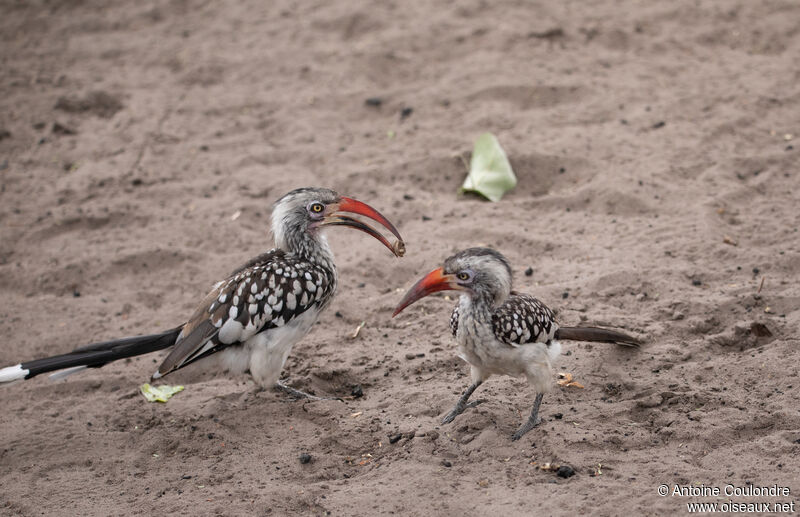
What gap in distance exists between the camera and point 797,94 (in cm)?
672

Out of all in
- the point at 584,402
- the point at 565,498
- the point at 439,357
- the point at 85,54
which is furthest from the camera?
the point at 85,54

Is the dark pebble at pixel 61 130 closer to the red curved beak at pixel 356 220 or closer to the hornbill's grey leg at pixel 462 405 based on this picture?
the red curved beak at pixel 356 220

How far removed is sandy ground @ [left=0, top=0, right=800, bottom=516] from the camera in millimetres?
3902

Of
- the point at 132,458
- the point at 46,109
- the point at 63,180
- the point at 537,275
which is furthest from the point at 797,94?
the point at 46,109

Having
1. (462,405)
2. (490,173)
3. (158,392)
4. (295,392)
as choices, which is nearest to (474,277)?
(462,405)

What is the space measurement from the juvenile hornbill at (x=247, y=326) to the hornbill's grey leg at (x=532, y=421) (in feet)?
4.50

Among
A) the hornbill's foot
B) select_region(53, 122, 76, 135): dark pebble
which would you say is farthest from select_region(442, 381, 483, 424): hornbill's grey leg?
select_region(53, 122, 76, 135): dark pebble

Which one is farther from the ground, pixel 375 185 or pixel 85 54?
pixel 85 54

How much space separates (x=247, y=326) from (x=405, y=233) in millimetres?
1799

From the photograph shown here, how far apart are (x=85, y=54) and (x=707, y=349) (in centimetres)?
728

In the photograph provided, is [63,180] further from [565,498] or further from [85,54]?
[565,498]

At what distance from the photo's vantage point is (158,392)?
188 inches

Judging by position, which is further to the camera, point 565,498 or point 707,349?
point 707,349

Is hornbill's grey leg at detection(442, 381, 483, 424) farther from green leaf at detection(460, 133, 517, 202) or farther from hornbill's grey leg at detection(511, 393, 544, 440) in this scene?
green leaf at detection(460, 133, 517, 202)
